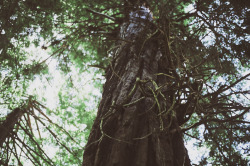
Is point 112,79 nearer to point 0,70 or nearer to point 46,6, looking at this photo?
point 46,6

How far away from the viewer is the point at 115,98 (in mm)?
1670

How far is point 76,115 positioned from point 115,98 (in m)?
3.24

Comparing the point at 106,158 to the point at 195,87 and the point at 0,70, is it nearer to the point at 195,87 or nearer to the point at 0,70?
the point at 195,87

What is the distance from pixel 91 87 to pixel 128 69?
147 inches

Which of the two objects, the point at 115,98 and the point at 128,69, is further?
the point at 128,69

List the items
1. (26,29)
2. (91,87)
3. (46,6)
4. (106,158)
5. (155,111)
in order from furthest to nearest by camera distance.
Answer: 1. (91,87)
2. (26,29)
3. (46,6)
4. (155,111)
5. (106,158)

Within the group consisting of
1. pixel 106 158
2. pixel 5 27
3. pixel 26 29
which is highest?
pixel 26 29

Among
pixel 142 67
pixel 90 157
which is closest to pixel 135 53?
pixel 142 67

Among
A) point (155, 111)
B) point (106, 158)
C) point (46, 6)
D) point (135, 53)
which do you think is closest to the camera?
point (106, 158)

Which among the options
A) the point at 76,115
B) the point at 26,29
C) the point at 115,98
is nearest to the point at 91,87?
the point at 76,115

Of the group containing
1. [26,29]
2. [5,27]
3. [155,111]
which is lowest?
[155,111]

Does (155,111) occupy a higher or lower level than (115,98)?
lower

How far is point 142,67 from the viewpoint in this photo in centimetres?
195

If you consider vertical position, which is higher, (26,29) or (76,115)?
(26,29)
